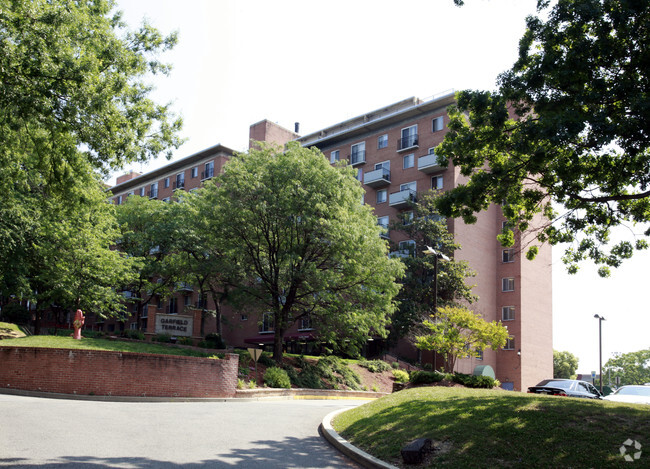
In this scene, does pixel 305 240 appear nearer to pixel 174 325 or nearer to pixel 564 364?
pixel 174 325

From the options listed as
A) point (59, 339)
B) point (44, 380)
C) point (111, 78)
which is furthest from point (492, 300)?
point (111, 78)

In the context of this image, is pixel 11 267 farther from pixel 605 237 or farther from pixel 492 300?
pixel 492 300

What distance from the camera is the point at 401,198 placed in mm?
50906

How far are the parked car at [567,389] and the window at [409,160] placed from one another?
33.2 m

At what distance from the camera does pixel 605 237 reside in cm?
1565

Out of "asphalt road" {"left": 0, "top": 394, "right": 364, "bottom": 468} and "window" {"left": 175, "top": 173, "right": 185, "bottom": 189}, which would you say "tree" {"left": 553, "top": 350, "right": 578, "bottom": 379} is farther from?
"asphalt road" {"left": 0, "top": 394, "right": 364, "bottom": 468}

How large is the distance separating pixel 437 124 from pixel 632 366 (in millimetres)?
77999

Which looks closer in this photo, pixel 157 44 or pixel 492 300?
pixel 157 44

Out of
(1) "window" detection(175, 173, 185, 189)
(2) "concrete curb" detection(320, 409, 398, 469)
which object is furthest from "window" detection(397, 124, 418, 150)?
(2) "concrete curb" detection(320, 409, 398, 469)

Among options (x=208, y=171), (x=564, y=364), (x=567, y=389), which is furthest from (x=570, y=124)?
(x=564, y=364)

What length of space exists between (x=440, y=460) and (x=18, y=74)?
1128cm

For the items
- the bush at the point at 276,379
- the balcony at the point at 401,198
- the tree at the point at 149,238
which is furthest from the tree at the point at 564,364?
the bush at the point at 276,379

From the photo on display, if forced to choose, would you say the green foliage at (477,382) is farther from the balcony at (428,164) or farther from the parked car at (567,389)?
the balcony at (428,164)

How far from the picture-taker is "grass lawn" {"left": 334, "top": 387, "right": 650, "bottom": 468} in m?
8.30
